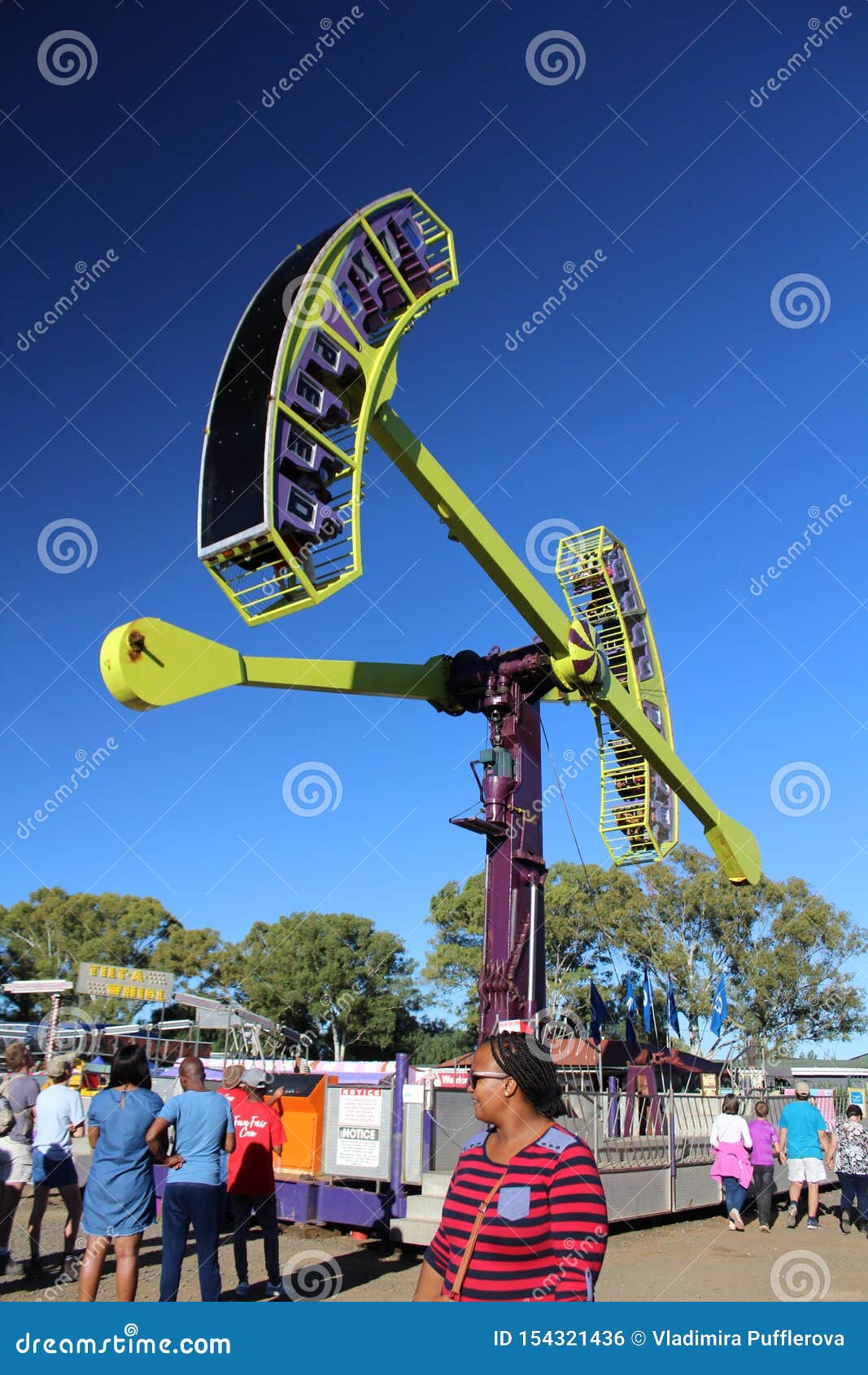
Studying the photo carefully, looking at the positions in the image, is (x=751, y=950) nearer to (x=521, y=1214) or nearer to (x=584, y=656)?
(x=584, y=656)

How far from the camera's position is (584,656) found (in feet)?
47.2

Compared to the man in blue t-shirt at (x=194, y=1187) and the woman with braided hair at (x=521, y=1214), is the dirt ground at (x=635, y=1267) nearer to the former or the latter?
the man in blue t-shirt at (x=194, y=1187)

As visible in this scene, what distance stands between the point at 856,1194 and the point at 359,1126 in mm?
5410

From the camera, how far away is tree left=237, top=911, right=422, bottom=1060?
147 ft

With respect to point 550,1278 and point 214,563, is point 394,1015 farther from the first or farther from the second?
point 550,1278

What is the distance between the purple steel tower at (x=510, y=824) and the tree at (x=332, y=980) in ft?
109

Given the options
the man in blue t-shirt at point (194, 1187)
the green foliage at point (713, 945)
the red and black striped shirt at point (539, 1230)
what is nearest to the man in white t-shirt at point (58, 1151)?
the man in blue t-shirt at point (194, 1187)

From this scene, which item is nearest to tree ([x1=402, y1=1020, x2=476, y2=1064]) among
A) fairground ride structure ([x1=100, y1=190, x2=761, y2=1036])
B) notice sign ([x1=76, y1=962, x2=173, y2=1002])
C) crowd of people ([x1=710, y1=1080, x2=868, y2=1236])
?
notice sign ([x1=76, y1=962, x2=173, y2=1002])

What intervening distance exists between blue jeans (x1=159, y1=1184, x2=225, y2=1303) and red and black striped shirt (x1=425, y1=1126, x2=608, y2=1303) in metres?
3.30

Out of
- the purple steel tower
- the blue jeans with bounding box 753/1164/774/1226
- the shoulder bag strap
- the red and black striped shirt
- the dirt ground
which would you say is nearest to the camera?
the red and black striped shirt

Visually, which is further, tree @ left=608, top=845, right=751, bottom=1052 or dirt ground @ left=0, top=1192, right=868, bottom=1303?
tree @ left=608, top=845, right=751, bottom=1052

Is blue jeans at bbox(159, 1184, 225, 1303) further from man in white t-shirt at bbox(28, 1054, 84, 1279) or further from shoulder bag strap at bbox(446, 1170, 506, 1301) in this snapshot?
shoulder bag strap at bbox(446, 1170, 506, 1301)

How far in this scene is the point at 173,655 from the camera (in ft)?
30.1

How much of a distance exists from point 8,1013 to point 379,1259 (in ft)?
142
